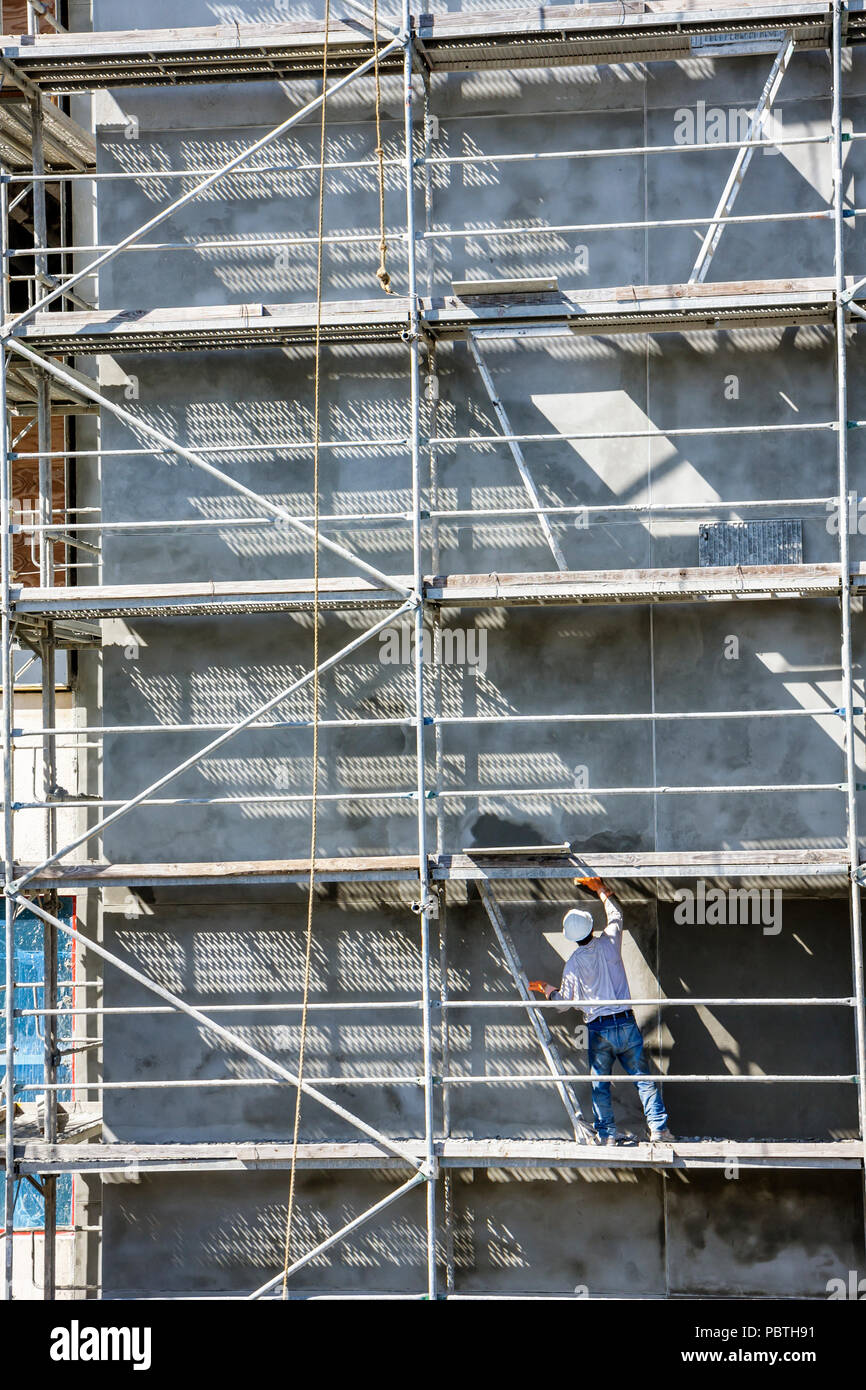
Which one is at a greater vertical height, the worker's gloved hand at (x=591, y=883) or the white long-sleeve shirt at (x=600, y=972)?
the worker's gloved hand at (x=591, y=883)

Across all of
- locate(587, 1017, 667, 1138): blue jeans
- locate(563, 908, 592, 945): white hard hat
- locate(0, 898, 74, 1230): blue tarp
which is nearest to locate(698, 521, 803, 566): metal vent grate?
locate(563, 908, 592, 945): white hard hat

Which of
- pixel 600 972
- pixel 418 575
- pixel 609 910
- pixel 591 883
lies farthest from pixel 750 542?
pixel 600 972

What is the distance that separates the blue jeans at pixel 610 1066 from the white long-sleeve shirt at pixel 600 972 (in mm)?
149

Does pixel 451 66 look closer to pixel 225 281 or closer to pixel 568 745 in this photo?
pixel 225 281

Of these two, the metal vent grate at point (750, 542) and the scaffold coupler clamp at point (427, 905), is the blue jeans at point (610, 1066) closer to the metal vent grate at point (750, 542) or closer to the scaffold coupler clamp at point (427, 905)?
the scaffold coupler clamp at point (427, 905)

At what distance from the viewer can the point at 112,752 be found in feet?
36.9

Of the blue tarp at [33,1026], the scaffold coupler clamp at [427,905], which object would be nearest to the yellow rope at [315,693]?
the scaffold coupler clamp at [427,905]

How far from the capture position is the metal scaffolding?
10219 mm

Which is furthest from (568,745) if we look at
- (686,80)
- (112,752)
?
(686,80)

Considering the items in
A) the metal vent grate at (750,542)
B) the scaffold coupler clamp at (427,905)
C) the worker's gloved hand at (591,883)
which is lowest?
the scaffold coupler clamp at (427,905)

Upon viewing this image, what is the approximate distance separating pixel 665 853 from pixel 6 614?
505cm

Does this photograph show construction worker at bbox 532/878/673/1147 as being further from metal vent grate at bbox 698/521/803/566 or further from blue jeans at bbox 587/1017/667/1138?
metal vent grate at bbox 698/521/803/566

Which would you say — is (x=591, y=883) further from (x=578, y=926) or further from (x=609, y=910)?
(x=578, y=926)

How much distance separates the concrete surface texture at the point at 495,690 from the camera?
425 inches
